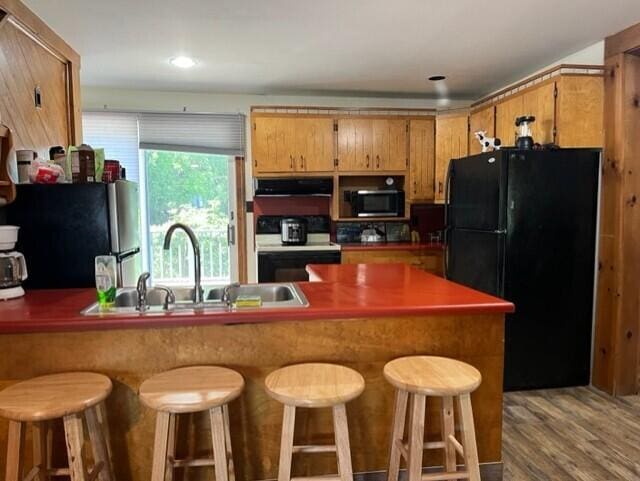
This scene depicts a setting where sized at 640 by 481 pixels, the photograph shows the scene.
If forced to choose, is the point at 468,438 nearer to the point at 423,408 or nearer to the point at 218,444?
the point at 423,408

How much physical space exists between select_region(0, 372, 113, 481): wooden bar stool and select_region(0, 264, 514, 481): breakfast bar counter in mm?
133

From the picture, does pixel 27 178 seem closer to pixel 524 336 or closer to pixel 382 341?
pixel 382 341

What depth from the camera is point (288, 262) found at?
161 inches

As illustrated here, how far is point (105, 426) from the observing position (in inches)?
68.6

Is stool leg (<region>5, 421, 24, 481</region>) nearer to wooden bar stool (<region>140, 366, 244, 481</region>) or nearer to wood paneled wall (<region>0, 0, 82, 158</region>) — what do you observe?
wooden bar stool (<region>140, 366, 244, 481</region>)

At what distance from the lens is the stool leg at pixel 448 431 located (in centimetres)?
173

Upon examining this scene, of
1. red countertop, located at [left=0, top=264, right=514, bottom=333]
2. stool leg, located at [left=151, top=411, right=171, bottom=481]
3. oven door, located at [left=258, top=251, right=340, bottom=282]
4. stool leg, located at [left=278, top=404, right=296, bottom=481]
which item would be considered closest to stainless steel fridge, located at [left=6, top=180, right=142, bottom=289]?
red countertop, located at [left=0, top=264, right=514, bottom=333]

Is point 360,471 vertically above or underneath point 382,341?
underneath

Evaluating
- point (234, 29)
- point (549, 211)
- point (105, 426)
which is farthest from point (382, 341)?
point (234, 29)

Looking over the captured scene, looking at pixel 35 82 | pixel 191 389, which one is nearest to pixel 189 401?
pixel 191 389

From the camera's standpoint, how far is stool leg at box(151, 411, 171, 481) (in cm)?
144

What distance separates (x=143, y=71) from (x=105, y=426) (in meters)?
3.00

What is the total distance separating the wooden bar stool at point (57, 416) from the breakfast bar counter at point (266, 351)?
5.2 inches

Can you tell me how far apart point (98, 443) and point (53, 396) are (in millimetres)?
274
